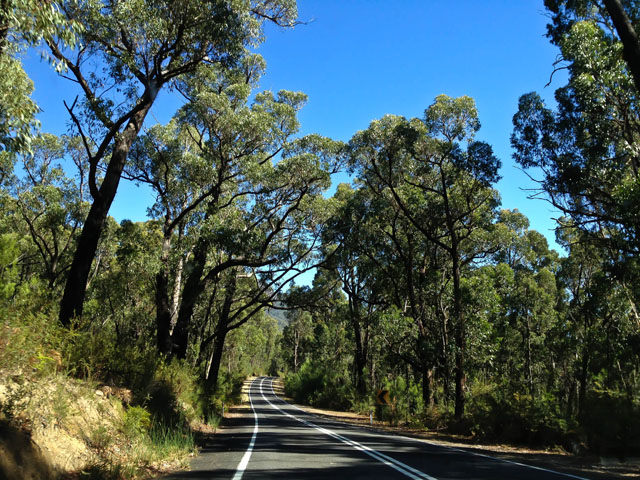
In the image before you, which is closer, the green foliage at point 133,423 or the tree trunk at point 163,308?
the green foliage at point 133,423

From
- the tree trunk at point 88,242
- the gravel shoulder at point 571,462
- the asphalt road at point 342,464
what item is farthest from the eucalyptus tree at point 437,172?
the tree trunk at point 88,242

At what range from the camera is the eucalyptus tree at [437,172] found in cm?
1827

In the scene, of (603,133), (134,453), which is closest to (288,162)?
(603,133)

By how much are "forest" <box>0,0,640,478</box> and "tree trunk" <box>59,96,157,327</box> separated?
2.0 inches

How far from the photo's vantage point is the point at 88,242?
9.70 meters

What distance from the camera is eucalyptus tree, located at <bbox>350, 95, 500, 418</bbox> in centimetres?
1827

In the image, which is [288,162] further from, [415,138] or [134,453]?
[134,453]

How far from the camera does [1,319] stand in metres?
5.86

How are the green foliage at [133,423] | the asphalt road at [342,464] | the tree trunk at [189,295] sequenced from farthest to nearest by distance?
the tree trunk at [189,295] < the green foliage at [133,423] < the asphalt road at [342,464]

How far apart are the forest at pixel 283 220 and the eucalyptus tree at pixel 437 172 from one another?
0.34 ft

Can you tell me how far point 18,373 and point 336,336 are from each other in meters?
51.5

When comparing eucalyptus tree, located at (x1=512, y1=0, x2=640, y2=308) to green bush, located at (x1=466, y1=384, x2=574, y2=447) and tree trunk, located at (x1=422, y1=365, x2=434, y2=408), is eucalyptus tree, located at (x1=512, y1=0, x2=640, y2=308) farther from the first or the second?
tree trunk, located at (x1=422, y1=365, x2=434, y2=408)

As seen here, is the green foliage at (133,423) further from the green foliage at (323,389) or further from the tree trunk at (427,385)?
the green foliage at (323,389)

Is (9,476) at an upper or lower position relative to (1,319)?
lower
